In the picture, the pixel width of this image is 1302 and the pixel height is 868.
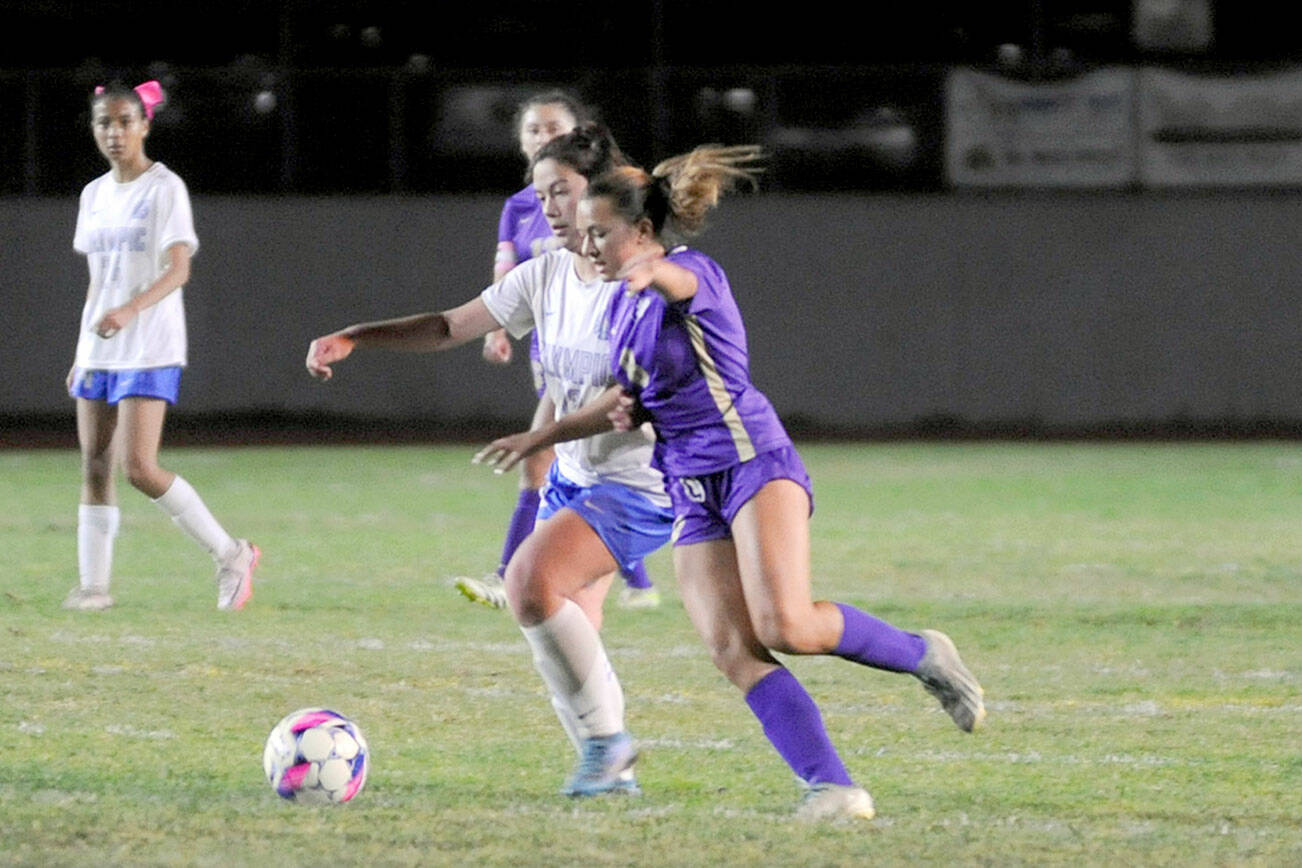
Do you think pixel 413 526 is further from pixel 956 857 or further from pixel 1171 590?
pixel 956 857

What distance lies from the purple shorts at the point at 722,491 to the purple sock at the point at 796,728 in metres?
0.36

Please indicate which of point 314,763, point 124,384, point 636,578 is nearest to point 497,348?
point 636,578

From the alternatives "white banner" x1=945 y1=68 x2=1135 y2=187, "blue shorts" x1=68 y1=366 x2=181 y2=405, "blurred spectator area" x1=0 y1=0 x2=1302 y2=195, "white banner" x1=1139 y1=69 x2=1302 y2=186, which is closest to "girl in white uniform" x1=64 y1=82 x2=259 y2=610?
"blue shorts" x1=68 y1=366 x2=181 y2=405

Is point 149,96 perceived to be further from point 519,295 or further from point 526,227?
point 519,295

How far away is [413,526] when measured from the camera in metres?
11.6

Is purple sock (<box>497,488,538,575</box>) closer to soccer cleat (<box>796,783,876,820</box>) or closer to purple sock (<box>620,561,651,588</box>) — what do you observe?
purple sock (<box>620,561,651,588</box>)

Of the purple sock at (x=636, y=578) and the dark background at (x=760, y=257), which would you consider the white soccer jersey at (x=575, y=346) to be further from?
the dark background at (x=760, y=257)

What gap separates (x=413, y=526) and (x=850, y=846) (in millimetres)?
7366

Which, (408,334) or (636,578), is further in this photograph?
(636,578)

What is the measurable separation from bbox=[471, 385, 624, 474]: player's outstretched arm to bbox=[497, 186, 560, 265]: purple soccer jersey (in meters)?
3.23

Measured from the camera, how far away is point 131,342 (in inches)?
319

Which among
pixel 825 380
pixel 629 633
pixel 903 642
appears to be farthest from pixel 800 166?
pixel 903 642

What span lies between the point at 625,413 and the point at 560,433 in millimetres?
167

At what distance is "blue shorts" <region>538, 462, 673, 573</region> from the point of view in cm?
530
